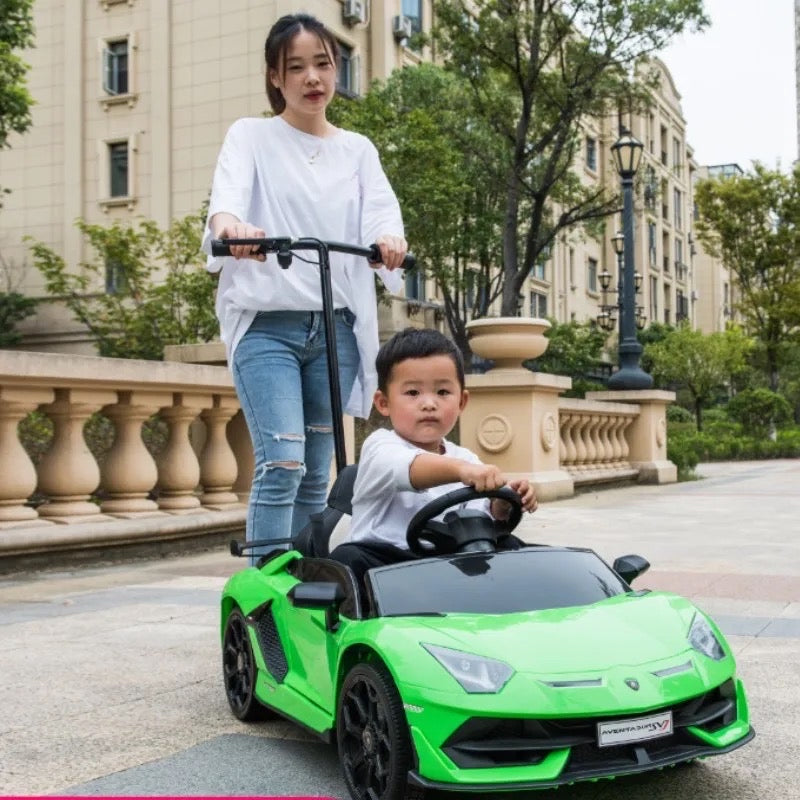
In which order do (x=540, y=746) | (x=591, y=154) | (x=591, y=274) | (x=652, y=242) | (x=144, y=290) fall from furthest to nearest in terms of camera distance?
(x=652, y=242), (x=591, y=274), (x=591, y=154), (x=144, y=290), (x=540, y=746)

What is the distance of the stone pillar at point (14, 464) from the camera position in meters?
6.25

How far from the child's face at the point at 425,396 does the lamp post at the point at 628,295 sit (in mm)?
14336

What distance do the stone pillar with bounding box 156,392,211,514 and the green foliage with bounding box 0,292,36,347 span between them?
2510 centimetres

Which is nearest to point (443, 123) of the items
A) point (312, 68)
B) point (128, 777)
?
point (312, 68)

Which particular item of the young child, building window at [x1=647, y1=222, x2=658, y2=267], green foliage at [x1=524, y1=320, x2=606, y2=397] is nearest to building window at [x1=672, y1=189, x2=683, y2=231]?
building window at [x1=647, y1=222, x2=658, y2=267]

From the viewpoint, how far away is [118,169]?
31.4 metres

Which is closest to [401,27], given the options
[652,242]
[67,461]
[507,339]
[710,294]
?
[507,339]

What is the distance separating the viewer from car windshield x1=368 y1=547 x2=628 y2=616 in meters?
2.58

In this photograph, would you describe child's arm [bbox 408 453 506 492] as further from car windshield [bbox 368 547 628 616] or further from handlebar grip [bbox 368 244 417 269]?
handlebar grip [bbox 368 244 417 269]

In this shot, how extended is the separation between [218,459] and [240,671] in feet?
15.9

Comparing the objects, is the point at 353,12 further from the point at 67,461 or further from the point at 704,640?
the point at 704,640

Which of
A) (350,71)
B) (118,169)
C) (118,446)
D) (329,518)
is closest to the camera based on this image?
(329,518)

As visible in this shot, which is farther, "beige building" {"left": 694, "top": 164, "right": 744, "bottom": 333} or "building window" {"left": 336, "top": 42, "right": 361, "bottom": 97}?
"beige building" {"left": 694, "top": 164, "right": 744, "bottom": 333}

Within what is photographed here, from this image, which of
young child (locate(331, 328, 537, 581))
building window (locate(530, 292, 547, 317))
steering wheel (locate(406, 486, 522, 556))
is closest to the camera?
steering wheel (locate(406, 486, 522, 556))
